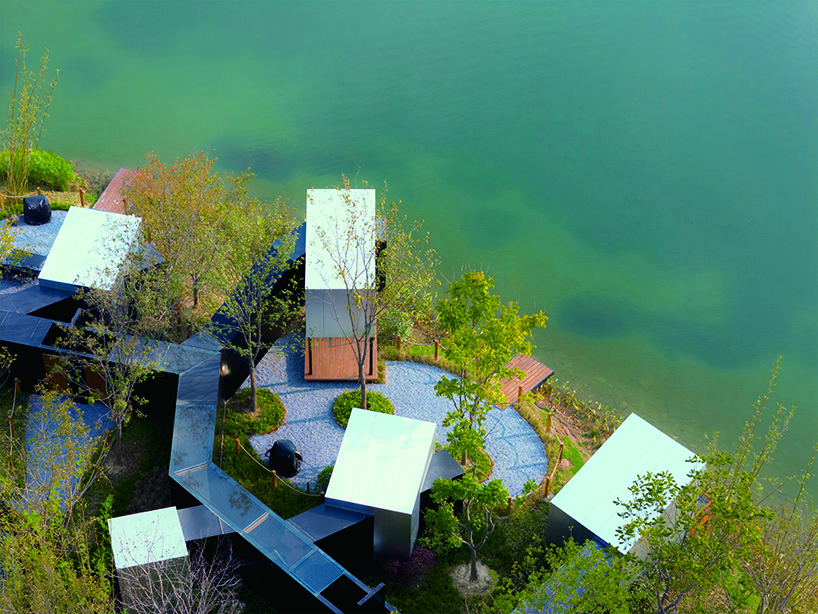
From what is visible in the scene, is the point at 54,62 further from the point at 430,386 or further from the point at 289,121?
the point at 430,386

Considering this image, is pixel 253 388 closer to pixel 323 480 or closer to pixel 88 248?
pixel 323 480

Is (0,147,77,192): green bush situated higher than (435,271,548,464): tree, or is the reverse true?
(0,147,77,192): green bush

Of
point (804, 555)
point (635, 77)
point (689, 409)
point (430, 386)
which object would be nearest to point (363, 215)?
point (430, 386)

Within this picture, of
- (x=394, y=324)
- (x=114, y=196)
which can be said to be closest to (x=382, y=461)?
(x=394, y=324)

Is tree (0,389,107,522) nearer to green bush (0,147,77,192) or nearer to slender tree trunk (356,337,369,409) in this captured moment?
slender tree trunk (356,337,369,409)

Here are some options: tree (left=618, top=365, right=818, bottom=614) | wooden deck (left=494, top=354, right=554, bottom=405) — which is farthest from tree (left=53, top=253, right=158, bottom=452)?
tree (left=618, top=365, right=818, bottom=614)
